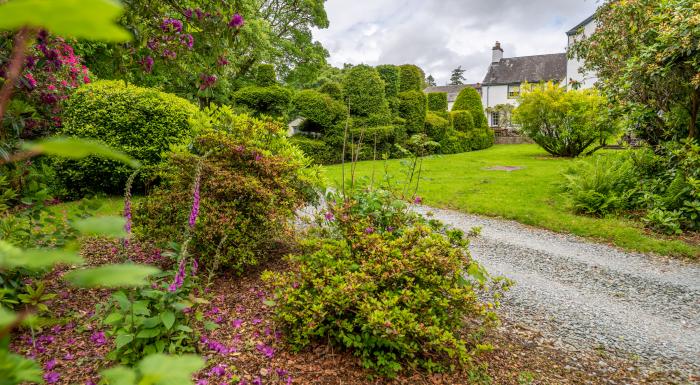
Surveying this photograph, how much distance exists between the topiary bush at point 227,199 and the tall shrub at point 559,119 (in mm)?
14996

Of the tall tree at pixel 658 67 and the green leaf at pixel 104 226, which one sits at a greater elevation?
the tall tree at pixel 658 67

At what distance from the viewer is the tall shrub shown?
15.8 m

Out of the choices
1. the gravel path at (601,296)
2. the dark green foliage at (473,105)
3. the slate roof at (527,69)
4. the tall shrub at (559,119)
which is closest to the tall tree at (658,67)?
the gravel path at (601,296)

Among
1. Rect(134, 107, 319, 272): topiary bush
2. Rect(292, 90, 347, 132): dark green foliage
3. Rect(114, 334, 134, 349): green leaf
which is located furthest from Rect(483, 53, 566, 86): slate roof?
Rect(114, 334, 134, 349): green leaf

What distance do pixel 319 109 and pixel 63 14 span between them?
52.1ft

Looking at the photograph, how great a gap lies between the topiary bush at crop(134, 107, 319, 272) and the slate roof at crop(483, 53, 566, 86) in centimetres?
4186

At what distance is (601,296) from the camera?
459cm

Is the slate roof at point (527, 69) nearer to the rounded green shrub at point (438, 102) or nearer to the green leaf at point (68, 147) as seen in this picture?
the rounded green shrub at point (438, 102)

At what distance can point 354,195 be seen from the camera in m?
4.16

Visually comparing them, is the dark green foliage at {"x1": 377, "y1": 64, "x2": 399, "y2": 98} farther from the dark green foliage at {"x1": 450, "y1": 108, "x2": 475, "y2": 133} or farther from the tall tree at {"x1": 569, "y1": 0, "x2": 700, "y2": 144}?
the tall tree at {"x1": 569, "y1": 0, "x2": 700, "y2": 144}

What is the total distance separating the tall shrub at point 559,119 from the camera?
15828 millimetres

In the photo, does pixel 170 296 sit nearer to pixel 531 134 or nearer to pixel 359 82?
pixel 359 82

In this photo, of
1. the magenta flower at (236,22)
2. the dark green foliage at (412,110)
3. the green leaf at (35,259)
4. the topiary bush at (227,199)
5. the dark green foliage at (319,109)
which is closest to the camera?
the green leaf at (35,259)

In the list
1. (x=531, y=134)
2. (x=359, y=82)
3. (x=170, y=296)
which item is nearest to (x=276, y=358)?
(x=170, y=296)
